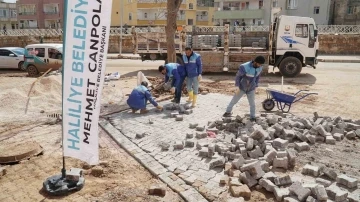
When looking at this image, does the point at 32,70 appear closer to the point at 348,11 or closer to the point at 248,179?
the point at 248,179

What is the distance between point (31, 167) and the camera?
546 cm

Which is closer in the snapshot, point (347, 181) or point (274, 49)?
point (347, 181)

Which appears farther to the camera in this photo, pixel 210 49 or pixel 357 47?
pixel 357 47

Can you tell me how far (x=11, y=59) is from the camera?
17.9m

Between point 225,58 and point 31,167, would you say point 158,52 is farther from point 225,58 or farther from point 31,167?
point 31,167

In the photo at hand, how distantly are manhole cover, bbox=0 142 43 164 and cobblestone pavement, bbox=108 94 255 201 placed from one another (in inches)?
66.6

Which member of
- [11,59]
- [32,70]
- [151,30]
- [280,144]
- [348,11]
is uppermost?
[348,11]

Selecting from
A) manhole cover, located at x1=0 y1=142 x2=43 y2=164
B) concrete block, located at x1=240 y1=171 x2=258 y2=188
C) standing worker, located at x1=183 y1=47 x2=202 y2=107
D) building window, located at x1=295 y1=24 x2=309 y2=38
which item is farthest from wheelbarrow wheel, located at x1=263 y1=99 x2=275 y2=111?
building window, located at x1=295 y1=24 x2=309 y2=38

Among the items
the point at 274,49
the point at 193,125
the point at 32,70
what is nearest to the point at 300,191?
the point at 193,125

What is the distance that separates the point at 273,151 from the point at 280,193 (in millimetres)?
1142

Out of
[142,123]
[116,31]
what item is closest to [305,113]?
[142,123]

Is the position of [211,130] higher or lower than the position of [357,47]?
lower

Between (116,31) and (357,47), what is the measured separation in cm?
2086

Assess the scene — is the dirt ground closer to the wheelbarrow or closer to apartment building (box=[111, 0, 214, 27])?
the wheelbarrow
